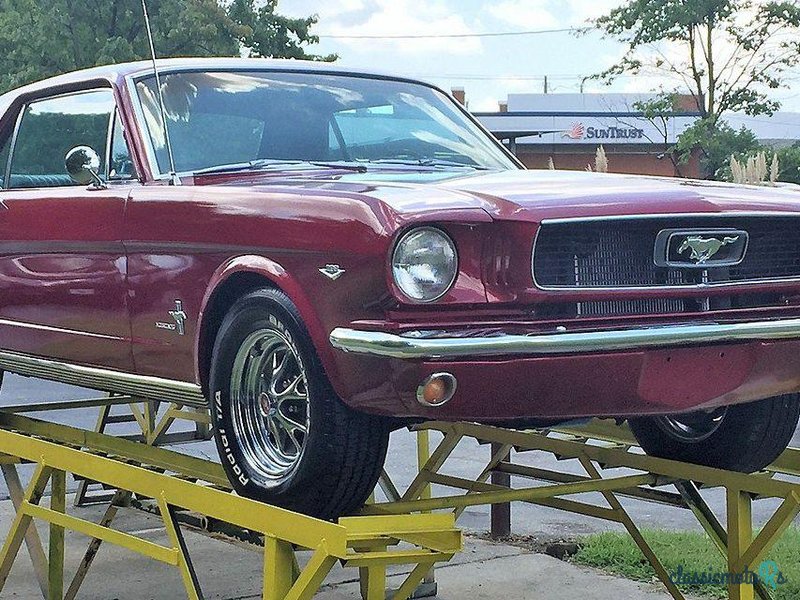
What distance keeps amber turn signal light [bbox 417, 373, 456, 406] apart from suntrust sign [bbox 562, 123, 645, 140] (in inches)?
1455

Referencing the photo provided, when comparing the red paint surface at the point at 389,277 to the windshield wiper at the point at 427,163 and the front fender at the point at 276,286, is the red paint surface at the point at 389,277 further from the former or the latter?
the windshield wiper at the point at 427,163

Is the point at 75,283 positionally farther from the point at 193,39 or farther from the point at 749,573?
the point at 193,39

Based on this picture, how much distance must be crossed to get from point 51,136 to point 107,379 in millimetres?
1302

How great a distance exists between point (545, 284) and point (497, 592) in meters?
3.44

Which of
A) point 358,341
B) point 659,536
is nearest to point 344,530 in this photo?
point 358,341

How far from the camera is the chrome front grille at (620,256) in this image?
3.34m

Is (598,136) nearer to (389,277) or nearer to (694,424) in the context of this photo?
(694,424)

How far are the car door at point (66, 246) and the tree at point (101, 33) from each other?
2414 centimetres

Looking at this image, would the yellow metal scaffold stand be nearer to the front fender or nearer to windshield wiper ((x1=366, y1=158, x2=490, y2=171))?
the front fender

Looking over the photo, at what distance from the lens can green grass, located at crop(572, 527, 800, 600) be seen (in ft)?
20.9

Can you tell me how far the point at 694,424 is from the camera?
15.7 feet

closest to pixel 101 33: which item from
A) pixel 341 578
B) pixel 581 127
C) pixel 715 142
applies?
pixel 715 142

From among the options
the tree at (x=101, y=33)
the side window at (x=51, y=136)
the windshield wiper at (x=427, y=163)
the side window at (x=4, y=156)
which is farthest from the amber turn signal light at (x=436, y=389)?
the tree at (x=101, y=33)

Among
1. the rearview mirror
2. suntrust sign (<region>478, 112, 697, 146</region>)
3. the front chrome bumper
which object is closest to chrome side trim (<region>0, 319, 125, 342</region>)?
the rearview mirror
